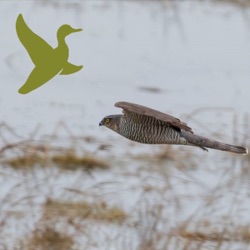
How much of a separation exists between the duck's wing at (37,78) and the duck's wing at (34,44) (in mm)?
46

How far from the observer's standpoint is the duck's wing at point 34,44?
162 inches

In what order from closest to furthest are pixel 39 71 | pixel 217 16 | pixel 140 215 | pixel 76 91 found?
pixel 39 71, pixel 140 215, pixel 76 91, pixel 217 16

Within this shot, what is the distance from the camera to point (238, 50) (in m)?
9.66

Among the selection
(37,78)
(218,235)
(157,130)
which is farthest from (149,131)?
(218,235)

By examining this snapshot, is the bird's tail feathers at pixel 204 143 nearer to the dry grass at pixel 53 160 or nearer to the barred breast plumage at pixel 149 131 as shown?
the barred breast plumage at pixel 149 131

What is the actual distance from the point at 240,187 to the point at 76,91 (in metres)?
1.86

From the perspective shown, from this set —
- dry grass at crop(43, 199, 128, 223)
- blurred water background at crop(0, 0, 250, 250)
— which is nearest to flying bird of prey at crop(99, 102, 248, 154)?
blurred water background at crop(0, 0, 250, 250)

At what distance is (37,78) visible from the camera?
13.9ft

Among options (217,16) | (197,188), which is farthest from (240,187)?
(217,16)

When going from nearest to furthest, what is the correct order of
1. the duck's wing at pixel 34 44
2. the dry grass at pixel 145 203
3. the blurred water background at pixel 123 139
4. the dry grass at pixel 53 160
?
the duck's wing at pixel 34 44 → the dry grass at pixel 145 203 → the blurred water background at pixel 123 139 → the dry grass at pixel 53 160

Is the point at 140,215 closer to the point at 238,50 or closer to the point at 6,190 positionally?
the point at 6,190

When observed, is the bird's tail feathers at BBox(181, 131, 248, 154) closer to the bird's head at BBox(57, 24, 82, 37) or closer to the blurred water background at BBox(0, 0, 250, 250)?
the bird's head at BBox(57, 24, 82, 37)

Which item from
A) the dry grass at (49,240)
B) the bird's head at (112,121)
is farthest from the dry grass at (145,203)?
the bird's head at (112,121)

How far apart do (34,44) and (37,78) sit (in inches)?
4.1
